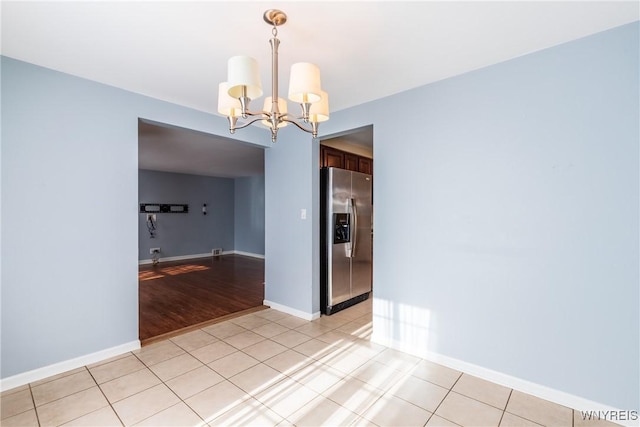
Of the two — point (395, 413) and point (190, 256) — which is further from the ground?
point (190, 256)

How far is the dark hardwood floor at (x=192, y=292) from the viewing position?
3.56 metres

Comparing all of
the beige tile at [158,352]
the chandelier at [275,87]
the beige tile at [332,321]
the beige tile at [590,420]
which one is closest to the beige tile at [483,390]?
the beige tile at [590,420]

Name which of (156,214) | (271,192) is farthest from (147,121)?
(156,214)

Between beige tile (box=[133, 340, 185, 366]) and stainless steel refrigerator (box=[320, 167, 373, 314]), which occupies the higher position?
stainless steel refrigerator (box=[320, 167, 373, 314])

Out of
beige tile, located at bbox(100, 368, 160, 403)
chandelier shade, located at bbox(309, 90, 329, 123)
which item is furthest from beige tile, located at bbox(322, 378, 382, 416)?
chandelier shade, located at bbox(309, 90, 329, 123)

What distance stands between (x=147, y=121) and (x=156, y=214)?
18.3 ft

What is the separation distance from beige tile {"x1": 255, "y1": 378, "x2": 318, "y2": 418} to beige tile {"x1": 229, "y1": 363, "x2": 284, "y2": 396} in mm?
55

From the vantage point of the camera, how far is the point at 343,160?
14.2ft

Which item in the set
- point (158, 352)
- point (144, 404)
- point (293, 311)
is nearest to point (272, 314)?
point (293, 311)

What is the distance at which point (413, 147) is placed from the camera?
2.76m

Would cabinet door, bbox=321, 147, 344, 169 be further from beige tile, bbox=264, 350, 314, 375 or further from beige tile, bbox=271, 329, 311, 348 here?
beige tile, bbox=264, 350, 314, 375

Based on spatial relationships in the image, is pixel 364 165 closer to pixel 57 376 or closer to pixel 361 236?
pixel 361 236

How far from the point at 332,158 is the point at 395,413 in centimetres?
302

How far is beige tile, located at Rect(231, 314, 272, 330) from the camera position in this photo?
135 inches
